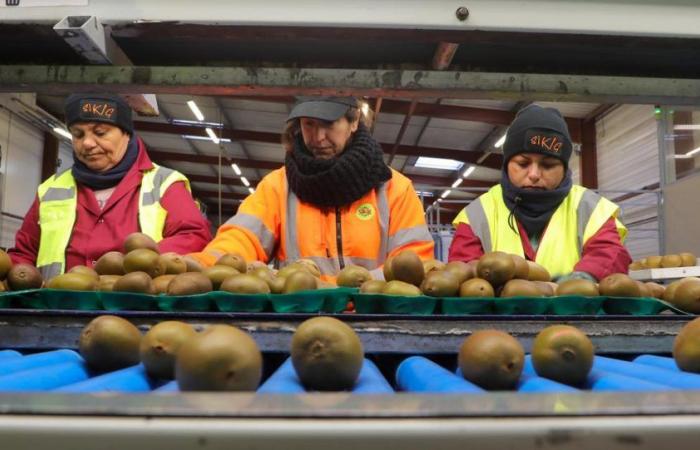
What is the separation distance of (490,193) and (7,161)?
39.4 ft

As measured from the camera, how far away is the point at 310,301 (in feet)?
4.96

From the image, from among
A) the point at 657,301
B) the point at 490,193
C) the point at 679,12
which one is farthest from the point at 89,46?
the point at 490,193

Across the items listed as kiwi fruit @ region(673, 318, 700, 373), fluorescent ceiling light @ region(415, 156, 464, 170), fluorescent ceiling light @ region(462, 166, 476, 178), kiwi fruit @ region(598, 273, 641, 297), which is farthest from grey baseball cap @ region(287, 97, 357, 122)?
fluorescent ceiling light @ region(462, 166, 476, 178)

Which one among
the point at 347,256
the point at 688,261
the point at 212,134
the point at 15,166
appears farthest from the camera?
the point at 212,134

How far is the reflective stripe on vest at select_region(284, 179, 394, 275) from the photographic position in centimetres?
282

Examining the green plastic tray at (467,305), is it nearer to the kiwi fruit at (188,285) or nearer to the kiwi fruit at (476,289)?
the kiwi fruit at (476,289)

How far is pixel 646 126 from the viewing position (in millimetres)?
11383

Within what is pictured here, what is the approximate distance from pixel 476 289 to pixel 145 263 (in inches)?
38.0

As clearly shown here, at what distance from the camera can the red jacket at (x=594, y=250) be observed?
97.4 inches

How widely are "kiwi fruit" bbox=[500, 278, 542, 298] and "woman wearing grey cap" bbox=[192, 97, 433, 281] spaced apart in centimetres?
104

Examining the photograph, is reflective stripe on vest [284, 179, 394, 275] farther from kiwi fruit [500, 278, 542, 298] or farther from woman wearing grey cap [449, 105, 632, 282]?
kiwi fruit [500, 278, 542, 298]

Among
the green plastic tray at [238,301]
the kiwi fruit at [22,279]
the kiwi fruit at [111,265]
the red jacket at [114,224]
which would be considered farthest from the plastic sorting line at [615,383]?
the red jacket at [114,224]

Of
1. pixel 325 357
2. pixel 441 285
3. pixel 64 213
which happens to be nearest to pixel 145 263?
pixel 441 285

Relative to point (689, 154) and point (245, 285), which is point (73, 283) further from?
point (689, 154)
